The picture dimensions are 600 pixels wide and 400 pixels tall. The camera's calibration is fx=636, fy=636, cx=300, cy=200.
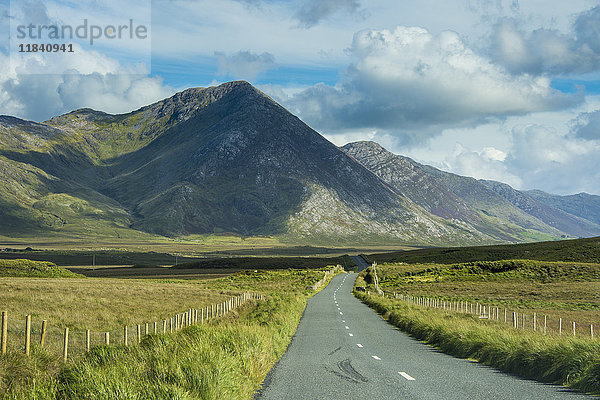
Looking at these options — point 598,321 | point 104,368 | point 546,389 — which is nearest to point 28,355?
point 104,368

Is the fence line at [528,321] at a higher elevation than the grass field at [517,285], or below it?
higher

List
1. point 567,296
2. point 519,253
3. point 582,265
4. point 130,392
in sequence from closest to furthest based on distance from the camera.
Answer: point 130,392 → point 567,296 → point 582,265 → point 519,253

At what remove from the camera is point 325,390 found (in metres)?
14.0

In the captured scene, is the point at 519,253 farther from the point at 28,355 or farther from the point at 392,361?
the point at 28,355

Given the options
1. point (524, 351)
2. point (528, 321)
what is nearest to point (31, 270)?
point (528, 321)

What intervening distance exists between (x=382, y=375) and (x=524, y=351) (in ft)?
16.7

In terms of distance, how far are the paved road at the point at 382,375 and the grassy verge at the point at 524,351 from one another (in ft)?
2.00

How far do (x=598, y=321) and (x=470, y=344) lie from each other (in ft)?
79.7

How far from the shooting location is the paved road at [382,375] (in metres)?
13.6

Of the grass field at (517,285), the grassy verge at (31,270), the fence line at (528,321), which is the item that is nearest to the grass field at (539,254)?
the grass field at (517,285)

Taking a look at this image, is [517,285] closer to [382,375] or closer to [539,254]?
[539,254]

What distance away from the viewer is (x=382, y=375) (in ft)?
53.0

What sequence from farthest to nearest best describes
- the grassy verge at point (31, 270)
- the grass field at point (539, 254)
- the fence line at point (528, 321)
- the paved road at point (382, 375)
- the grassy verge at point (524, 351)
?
the grass field at point (539, 254), the grassy verge at point (31, 270), the fence line at point (528, 321), the grassy verge at point (524, 351), the paved road at point (382, 375)

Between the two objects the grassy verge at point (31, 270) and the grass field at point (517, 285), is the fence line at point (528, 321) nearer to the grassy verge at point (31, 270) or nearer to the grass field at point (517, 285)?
the grass field at point (517, 285)
